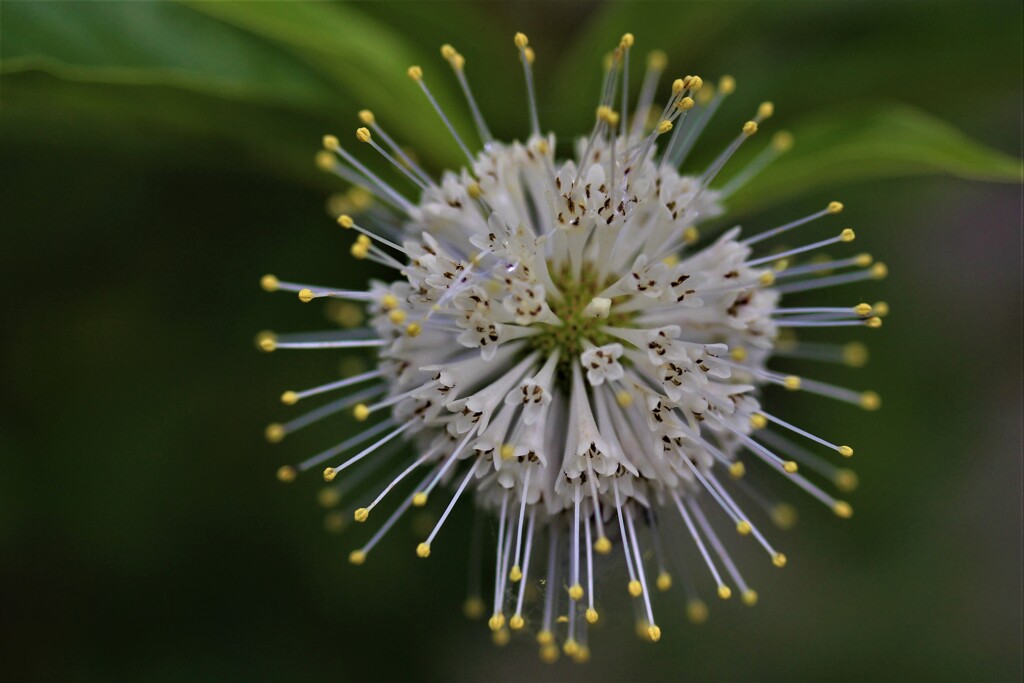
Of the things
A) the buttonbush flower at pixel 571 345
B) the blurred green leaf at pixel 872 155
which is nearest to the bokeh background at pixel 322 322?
the blurred green leaf at pixel 872 155

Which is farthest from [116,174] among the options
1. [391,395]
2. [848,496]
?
[848,496]

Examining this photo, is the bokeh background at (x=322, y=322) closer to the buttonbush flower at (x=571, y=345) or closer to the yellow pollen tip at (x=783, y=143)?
the yellow pollen tip at (x=783, y=143)

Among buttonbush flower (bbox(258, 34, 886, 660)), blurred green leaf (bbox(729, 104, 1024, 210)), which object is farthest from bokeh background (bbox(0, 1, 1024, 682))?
A: buttonbush flower (bbox(258, 34, 886, 660))

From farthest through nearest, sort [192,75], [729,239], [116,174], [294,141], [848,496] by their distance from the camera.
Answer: [848,496] < [116,174] < [294,141] < [192,75] < [729,239]

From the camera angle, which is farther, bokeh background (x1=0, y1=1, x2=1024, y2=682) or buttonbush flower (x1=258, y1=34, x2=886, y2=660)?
bokeh background (x1=0, y1=1, x2=1024, y2=682)

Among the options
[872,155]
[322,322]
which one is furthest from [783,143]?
[322,322]

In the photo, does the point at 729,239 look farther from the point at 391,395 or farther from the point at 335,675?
the point at 335,675

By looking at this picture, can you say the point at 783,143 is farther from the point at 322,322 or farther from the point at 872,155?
the point at 322,322

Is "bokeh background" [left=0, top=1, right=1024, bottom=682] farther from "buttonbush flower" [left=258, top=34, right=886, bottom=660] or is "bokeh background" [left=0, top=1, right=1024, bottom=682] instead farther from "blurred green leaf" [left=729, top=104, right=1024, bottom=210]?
"buttonbush flower" [left=258, top=34, right=886, bottom=660]
